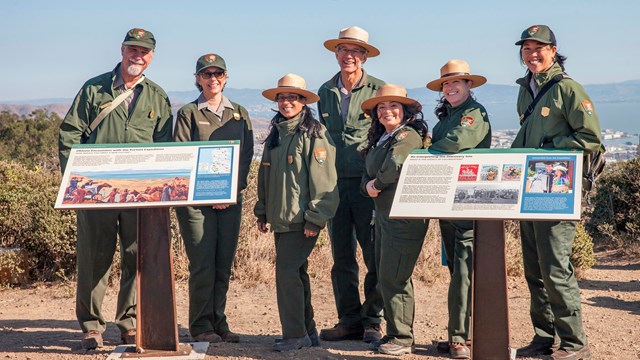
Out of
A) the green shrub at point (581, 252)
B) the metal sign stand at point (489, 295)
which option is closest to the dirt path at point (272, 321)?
the green shrub at point (581, 252)

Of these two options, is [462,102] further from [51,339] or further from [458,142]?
[51,339]

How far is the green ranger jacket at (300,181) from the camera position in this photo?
6.41 meters

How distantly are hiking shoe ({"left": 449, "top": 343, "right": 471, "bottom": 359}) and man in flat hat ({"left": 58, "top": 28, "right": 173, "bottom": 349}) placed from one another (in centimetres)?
252

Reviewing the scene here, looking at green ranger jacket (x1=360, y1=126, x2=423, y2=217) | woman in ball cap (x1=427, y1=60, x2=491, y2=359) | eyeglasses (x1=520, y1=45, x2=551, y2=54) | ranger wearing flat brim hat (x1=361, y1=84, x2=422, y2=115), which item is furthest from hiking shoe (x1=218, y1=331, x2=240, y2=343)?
eyeglasses (x1=520, y1=45, x2=551, y2=54)

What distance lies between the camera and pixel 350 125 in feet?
23.0

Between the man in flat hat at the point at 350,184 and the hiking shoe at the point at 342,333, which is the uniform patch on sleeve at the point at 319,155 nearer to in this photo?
the man in flat hat at the point at 350,184

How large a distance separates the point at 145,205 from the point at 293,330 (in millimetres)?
1550

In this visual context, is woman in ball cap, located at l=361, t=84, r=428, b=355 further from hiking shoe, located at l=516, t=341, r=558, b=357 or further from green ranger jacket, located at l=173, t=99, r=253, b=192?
green ranger jacket, located at l=173, t=99, r=253, b=192

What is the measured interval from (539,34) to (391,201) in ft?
5.21

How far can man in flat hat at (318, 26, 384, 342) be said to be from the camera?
Answer: 6984mm

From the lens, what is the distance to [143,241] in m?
6.38

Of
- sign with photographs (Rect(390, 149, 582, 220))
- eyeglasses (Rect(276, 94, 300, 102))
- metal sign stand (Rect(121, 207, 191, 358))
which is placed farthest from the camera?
eyeglasses (Rect(276, 94, 300, 102))

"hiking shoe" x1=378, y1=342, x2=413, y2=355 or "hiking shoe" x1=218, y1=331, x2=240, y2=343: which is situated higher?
"hiking shoe" x1=378, y1=342, x2=413, y2=355

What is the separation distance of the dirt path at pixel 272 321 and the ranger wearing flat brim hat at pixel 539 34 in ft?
7.95
